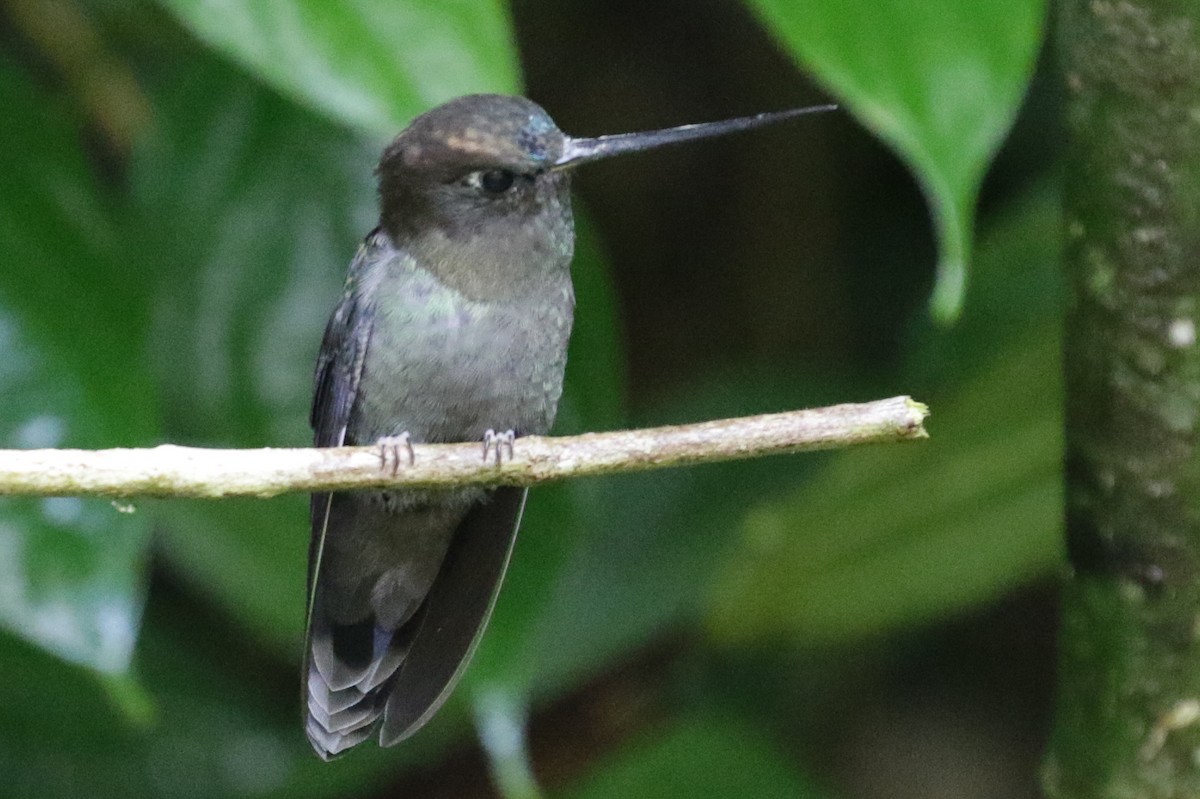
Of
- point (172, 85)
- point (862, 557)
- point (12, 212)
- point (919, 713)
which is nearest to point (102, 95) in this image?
point (172, 85)

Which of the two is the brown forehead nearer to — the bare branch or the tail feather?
the bare branch

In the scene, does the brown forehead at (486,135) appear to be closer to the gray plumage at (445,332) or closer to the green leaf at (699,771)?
the gray plumage at (445,332)

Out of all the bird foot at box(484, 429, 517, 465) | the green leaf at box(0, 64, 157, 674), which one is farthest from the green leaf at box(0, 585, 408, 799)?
the bird foot at box(484, 429, 517, 465)

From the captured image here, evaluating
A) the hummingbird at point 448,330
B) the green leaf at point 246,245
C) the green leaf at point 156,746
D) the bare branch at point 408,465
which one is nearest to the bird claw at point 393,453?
the bare branch at point 408,465

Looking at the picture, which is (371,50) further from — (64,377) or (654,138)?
(64,377)

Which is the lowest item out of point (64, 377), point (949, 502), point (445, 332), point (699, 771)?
point (699, 771)

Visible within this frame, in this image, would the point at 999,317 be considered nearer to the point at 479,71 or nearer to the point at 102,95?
the point at 479,71

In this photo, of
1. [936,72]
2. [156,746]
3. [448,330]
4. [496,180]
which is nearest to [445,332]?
[448,330]
